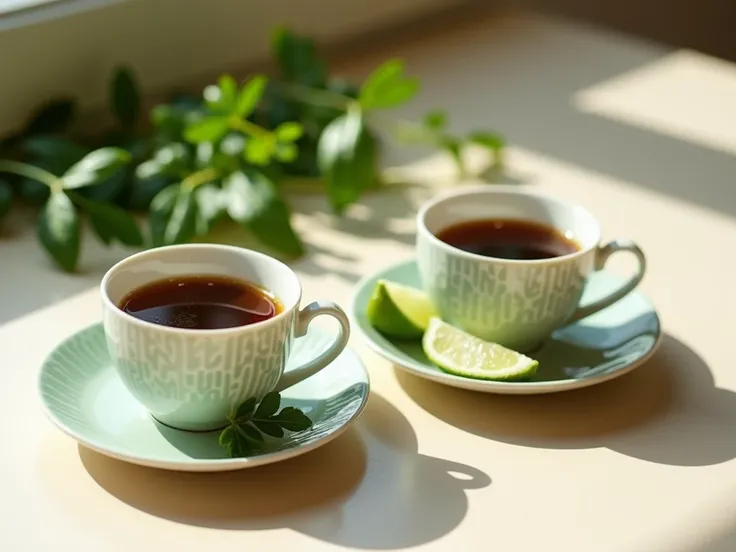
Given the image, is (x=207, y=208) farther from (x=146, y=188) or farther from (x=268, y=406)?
(x=268, y=406)

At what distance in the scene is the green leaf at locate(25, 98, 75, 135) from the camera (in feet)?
4.44

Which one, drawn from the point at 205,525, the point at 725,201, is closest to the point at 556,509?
the point at 205,525

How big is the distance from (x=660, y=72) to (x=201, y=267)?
1054 mm

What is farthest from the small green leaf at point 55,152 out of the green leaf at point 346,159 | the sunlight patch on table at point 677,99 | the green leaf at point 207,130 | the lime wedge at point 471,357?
the sunlight patch on table at point 677,99

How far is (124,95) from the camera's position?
140cm

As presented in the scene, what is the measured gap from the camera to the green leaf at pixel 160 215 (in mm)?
1183

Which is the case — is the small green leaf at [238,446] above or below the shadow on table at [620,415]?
above

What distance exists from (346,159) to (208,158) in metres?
0.15

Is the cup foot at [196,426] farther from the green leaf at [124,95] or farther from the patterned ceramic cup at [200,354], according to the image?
the green leaf at [124,95]

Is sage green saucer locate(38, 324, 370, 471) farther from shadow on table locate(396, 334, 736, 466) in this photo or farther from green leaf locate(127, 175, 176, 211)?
green leaf locate(127, 175, 176, 211)

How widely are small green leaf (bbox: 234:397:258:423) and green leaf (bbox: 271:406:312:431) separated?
17 millimetres

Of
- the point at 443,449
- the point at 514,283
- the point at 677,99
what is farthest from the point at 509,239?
the point at 677,99

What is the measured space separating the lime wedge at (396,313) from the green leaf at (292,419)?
0.17 meters

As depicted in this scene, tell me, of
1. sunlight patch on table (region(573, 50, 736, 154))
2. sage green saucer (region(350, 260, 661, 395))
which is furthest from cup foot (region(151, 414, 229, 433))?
sunlight patch on table (region(573, 50, 736, 154))
